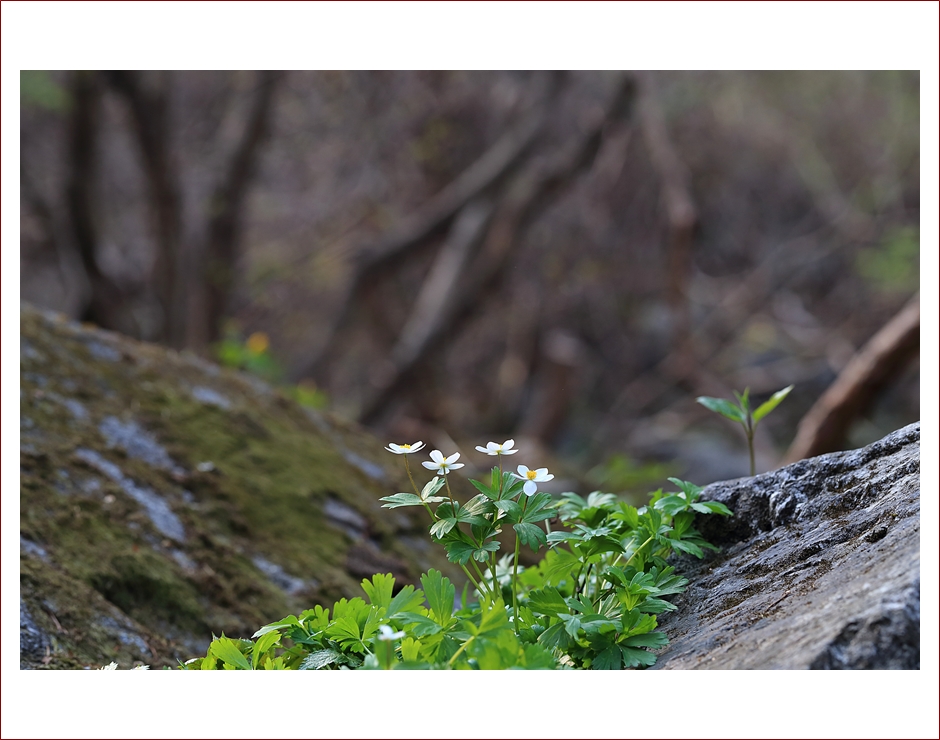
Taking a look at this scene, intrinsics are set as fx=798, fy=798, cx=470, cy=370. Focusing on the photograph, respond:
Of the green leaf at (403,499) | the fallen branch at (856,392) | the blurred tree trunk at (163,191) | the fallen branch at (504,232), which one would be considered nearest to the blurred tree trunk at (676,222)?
the fallen branch at (504,232)

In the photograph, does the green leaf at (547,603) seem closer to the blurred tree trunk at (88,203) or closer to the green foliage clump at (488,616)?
the green foliage clump at (488,616)

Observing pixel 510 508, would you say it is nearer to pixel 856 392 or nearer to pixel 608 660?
pixel 608 660

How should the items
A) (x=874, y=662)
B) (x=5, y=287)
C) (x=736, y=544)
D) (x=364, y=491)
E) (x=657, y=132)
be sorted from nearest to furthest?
(x=874, y=662) < (x=736, y=544) < (x=5, y=287) < (x=364, y=491) < (x=657, y=132)

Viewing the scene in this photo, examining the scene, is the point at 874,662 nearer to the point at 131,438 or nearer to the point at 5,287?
the point at 5,287

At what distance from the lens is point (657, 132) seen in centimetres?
730

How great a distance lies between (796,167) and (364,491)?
9.59m

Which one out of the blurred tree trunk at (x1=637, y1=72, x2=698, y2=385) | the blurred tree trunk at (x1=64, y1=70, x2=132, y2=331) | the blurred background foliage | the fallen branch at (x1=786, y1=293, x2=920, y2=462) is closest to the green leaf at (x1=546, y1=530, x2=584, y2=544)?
the fallen branch at (x1=786, y1=293, x2=920, y2=462)

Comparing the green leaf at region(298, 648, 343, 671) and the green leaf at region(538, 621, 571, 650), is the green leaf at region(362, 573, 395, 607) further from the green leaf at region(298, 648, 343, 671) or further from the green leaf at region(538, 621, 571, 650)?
the green leaf at region(538, 621, 571, 650)

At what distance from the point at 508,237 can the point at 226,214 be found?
2717 millimetres

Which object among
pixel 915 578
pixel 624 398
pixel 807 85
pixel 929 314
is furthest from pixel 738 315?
pixel 915 578

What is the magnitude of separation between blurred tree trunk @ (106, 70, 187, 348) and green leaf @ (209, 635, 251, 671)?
6.26 meters

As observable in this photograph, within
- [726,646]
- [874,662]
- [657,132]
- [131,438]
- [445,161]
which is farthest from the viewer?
[445,161]

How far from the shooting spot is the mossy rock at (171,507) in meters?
1.89

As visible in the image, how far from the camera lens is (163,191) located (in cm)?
727
